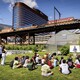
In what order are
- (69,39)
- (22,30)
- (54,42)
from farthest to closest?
(22,30) → (54,42) → (69,39)

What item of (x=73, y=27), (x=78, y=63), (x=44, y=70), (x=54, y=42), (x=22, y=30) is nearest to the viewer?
(x=44, y=70)

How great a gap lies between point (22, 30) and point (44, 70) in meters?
98.1

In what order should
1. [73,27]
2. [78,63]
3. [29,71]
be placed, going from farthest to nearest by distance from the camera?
[73,27] → [78,63] → [29,71]

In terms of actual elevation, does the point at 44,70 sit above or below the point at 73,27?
below

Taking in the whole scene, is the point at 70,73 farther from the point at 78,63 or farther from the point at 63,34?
the point at 63,34

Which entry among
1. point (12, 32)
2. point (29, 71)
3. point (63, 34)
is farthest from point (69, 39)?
point (12, 32)

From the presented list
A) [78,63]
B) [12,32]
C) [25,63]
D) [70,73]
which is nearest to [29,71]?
[25,63]

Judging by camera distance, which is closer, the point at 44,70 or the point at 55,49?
the point at 44,70

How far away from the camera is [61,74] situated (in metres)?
18.5

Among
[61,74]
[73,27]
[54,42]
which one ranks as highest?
[73,27]

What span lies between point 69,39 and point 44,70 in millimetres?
27316

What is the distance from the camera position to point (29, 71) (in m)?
19.9

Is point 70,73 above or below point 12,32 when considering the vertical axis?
below

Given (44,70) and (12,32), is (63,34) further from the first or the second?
→ (12,32)
